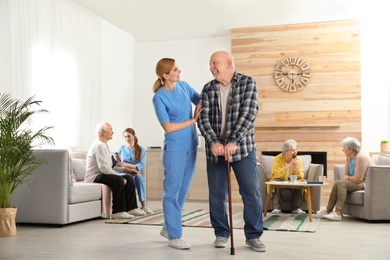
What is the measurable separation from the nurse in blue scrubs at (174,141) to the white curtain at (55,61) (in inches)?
111

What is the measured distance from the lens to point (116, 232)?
495cm

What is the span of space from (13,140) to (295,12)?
4.92 meters

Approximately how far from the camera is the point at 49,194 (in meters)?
5.34

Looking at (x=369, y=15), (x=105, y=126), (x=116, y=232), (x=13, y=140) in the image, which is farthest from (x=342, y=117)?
(x=13, y=140)

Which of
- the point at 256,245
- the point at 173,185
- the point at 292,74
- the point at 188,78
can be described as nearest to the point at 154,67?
the point at 188,78

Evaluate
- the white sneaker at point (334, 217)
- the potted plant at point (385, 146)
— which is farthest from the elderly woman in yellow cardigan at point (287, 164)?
the potted plant at point (385, 146)

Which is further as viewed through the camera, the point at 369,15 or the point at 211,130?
the point at 369,15

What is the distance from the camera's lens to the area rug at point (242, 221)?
17.2 ft

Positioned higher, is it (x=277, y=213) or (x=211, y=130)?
(x=211, y=130)

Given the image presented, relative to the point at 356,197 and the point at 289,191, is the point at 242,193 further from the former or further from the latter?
the point at 289,191

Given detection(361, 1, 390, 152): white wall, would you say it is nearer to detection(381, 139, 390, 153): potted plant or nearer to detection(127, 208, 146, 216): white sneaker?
detection(381, 139, 390, 153): potted plant

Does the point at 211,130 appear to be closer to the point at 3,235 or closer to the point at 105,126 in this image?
the point at 3,235

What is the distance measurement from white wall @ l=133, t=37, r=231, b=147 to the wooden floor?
464 centimetres

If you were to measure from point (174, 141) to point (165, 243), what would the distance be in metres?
0.86
